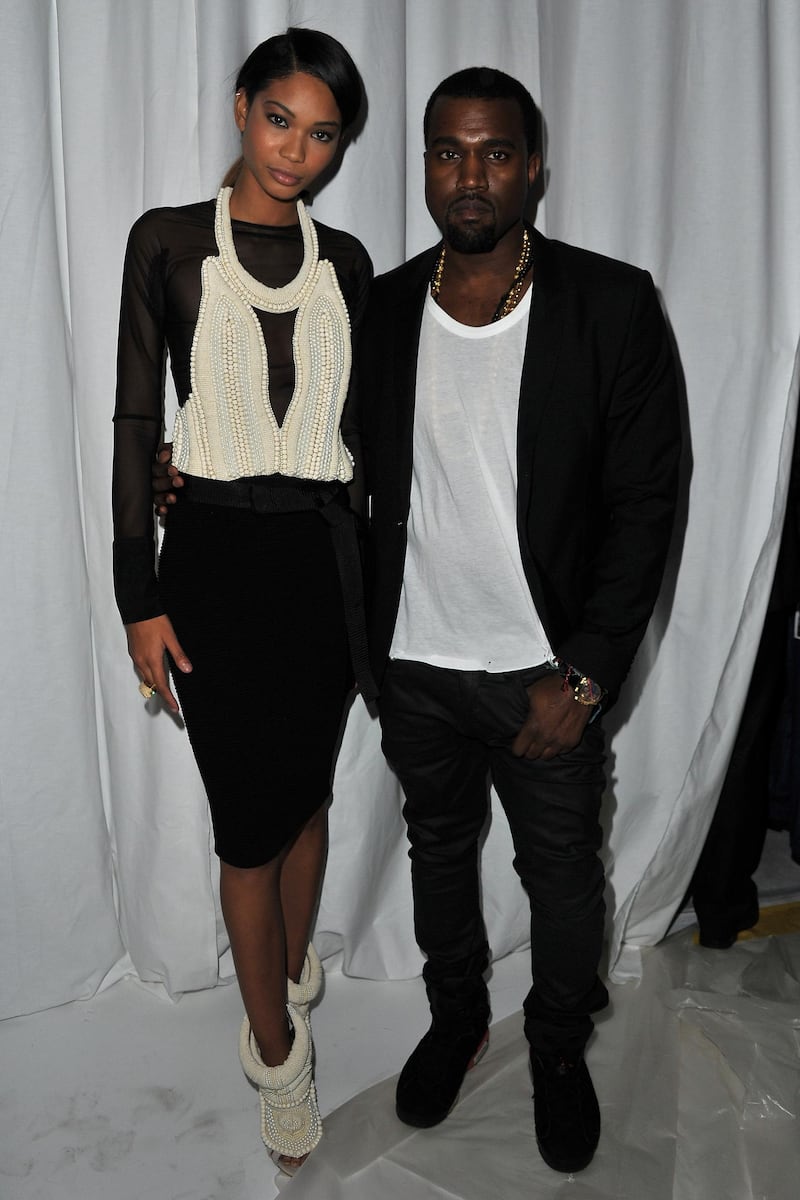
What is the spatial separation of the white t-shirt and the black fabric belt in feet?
0.29

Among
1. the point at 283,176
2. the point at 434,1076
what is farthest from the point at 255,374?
the point at 434,1076

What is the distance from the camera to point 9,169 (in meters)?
1.92

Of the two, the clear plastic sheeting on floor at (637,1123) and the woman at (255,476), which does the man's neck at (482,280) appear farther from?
the clear plastic sheeting on floor at (637,1123)

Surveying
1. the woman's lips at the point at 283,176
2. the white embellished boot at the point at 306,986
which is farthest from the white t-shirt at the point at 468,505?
the white embellished boot at the point at 306,986

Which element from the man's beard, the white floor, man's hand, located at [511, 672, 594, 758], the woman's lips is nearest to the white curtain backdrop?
the white floor

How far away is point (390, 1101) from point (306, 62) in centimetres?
173

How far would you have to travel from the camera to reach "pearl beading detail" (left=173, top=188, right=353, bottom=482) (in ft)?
5.41

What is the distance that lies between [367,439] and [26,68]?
2.87 feet

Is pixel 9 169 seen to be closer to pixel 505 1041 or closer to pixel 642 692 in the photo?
pixel 642 692

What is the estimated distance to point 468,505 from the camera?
1708 millimetres

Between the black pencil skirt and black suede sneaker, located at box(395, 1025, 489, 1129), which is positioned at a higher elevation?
the black pencil skirt

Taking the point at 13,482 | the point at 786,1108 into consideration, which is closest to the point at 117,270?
the point at 13,482

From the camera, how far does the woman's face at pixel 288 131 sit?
160 centimetres

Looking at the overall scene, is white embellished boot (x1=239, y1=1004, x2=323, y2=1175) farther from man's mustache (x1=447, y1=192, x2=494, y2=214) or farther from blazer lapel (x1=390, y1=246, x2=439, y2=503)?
man's mustache (x1=447, y1=192, x2=494, y2=214)
